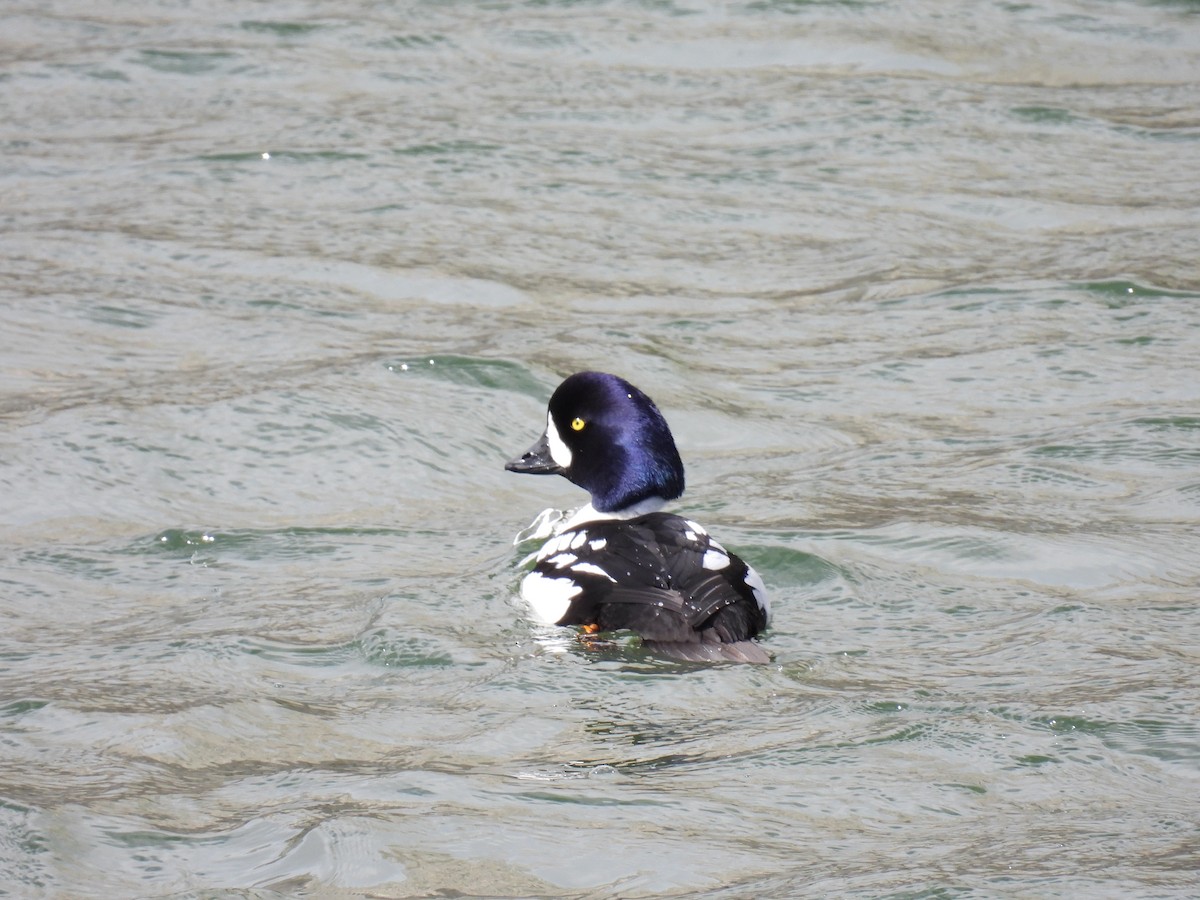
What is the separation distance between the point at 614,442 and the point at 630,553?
2.89 feet

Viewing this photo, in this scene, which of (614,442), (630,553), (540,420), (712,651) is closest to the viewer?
(712,651)

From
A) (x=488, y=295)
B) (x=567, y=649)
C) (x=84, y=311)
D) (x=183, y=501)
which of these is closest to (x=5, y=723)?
(x=567, y=649)

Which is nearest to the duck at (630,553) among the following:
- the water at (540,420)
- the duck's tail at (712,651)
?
the duck's tail at (712,651)

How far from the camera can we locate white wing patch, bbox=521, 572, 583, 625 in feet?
19.6

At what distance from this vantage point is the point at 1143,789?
464 cm

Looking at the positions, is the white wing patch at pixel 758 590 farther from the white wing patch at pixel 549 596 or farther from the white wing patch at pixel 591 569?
the white wing patch at pixel 549 596

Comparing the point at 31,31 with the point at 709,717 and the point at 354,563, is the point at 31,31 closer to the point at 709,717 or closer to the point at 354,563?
the point at 354,563

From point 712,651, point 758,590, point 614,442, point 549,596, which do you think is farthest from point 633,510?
point 712,651

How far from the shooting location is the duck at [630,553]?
562 cm

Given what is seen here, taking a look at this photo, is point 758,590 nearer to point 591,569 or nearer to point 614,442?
point 591,569

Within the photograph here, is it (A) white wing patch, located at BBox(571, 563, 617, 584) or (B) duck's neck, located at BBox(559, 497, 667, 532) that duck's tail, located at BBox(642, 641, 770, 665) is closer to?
(A) white wing patch, located at BBox(571, 563, 617, 584)

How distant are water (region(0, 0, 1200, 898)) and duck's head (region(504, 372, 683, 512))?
398mm

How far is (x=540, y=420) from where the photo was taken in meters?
8.39

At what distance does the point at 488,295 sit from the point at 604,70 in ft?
13.4
